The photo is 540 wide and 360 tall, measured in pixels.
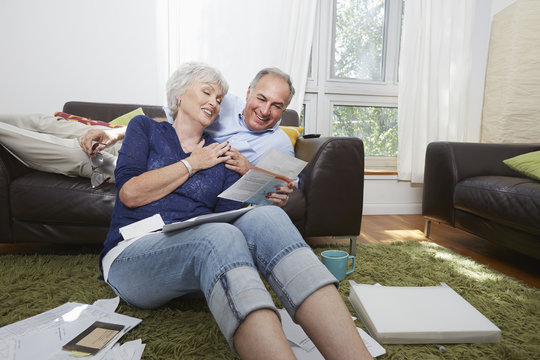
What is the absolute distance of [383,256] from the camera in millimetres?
1670

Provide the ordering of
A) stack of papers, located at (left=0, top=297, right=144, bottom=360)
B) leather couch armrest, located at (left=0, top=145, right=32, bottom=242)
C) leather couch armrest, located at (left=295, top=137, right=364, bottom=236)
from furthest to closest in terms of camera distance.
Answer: leather couch armrest, located at (left=295, top=137, right=364, bottom=236)
leather couch armrest, located at (left=0, top=145, right=32, bottom=242)
stack of papers, located at (left=0, top=297, right=144, bottom=360)

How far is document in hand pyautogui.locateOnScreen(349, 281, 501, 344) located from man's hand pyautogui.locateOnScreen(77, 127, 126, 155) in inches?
46.4

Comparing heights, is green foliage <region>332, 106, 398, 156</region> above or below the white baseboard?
above

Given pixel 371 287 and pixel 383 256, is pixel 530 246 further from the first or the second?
pixel 371 287

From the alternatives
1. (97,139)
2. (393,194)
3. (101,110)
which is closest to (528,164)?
(393,194)

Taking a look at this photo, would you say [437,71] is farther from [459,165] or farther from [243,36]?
[243,36]

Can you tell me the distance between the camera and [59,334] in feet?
2.71

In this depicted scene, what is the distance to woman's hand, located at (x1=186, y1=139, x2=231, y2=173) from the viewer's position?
37.4 inches

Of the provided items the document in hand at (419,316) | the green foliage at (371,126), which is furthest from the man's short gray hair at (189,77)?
the green foliage at (371,126)

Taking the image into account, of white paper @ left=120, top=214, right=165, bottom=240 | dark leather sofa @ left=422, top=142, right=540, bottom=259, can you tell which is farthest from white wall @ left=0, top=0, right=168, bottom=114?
dark leather sofa @ left=422, top=142, right=540, bottom=259

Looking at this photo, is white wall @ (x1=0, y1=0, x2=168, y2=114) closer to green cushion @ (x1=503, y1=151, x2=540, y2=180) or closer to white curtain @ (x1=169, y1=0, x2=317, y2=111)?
white curtain @ (x1=169, y1=0, x2=317, y2=111)

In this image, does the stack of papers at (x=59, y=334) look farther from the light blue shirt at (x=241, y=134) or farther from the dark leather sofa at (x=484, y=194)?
the dark leather sofa at (x=484, y=194)

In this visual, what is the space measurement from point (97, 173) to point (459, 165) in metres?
1.99

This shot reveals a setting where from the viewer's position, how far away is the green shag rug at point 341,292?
90 cm
